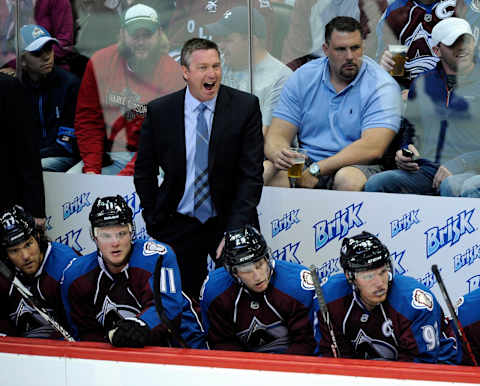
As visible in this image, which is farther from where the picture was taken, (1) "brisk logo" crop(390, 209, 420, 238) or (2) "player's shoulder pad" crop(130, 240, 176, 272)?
(1) "brisk logo" crop(390, 209, 420, 238)

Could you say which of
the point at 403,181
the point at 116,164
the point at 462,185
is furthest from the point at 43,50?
the point at 462,185

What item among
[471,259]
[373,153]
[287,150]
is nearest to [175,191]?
[287,150]

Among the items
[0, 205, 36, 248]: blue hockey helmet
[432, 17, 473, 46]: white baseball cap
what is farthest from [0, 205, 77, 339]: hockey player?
[432, 17, 473, 46]: white baseball cap

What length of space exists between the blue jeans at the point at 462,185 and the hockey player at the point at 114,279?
1.56 m

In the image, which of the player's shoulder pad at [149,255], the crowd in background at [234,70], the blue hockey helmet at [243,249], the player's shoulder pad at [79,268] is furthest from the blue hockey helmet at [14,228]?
the blue hockey helmet at [243,249]

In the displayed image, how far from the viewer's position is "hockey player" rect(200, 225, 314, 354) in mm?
3020

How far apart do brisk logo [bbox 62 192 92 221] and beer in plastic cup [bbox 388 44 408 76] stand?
6.40ft

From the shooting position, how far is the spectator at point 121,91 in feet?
14.8

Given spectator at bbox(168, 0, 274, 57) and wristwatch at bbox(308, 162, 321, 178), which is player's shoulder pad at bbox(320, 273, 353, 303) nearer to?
wristwatch at bbox(308, 162, 321, 178)

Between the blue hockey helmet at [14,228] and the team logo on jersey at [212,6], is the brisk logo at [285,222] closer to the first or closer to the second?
the team logo on jersey at [212,6]

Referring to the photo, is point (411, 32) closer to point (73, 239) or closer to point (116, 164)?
point (116, 164)

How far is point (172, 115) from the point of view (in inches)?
132

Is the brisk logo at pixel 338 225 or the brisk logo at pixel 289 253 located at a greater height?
the brisk logo at pixel 338 225

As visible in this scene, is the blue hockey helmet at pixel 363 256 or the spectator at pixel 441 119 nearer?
the blue hockey helmet at pixel 363 256
